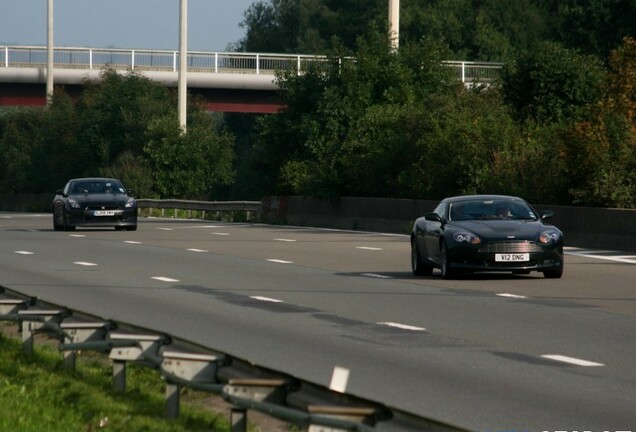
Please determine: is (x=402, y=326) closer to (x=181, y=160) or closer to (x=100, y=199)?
(x=100, y=199)

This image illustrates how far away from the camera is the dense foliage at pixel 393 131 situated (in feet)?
129

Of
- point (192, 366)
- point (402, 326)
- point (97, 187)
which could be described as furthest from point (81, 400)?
point (97, 187)

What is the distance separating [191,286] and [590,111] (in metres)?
19.9

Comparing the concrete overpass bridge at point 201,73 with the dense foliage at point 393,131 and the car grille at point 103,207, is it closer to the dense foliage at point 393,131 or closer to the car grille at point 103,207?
the dense foliage at point 393,131

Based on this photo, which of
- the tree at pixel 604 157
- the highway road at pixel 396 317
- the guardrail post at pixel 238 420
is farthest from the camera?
Answer: the tree at pixel 604 157

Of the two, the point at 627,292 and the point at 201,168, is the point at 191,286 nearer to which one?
the point at 627,292

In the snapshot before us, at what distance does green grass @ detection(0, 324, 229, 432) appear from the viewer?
31.1 feet

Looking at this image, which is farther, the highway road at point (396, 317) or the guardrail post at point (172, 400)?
the highway road at point (396, 317)

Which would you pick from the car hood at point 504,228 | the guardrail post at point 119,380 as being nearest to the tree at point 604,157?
the car hood at point 504,228

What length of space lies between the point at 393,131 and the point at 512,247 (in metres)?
26.9

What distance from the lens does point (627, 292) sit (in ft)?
67.6

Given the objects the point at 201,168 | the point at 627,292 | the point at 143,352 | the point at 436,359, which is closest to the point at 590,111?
the point at 627,292

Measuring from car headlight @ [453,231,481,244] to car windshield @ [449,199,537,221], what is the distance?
40.3 inches

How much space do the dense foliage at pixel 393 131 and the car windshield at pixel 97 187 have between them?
5.91 m
